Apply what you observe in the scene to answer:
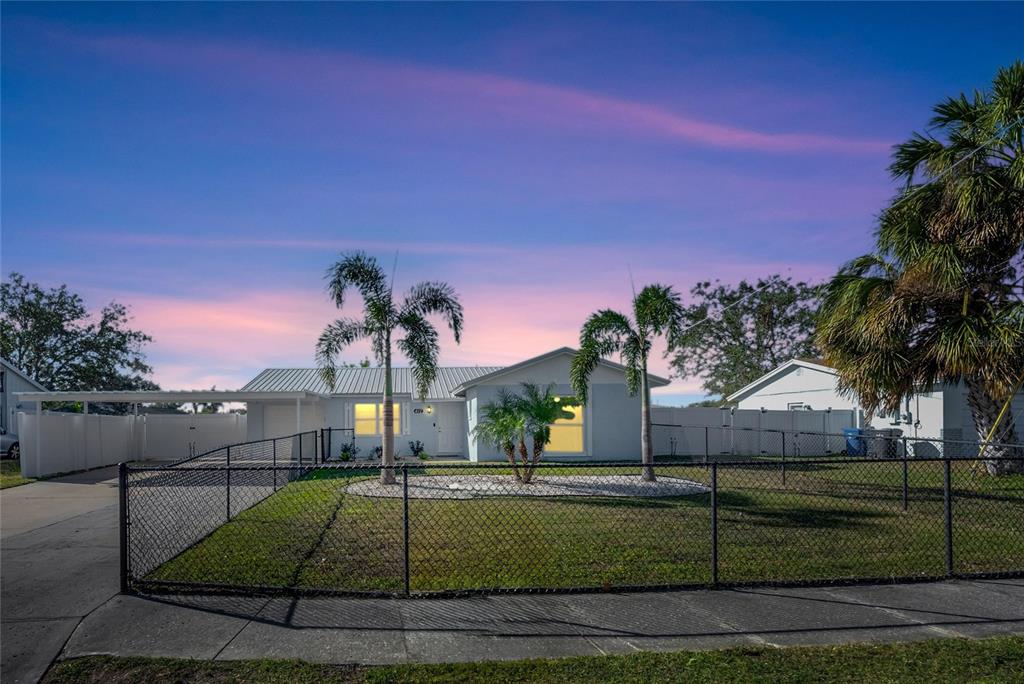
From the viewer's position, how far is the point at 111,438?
24438 mm

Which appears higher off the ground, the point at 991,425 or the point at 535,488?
the point at 991,425

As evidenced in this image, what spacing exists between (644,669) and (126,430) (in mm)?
25475

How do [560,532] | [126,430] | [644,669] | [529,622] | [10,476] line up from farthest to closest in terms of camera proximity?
[126,430], [10,476], [560,532], [529,622], [644,669]

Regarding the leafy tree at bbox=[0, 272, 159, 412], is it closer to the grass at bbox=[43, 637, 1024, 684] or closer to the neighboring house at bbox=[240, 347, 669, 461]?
the neighboring house at bbox=[240, 347, 669, 461]

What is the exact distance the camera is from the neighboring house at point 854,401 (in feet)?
78.0

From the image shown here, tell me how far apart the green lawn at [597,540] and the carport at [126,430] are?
8.94 metres

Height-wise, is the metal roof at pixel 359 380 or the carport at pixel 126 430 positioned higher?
the metal roof at pixel 359 380

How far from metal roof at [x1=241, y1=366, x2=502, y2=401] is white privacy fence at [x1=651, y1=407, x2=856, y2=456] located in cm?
692

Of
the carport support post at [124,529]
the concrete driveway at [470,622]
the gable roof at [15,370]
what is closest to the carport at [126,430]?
the gable roof at [15,370]

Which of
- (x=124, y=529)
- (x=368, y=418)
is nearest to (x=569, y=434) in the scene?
(x=368, y=418)

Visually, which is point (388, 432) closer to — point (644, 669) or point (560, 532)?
point (560, 532)

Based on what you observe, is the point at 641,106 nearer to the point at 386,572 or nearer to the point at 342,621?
the point at 386,572

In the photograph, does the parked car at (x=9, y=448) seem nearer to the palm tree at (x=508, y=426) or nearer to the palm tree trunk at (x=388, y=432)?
the palm tree trunk at (x=388, y=432)

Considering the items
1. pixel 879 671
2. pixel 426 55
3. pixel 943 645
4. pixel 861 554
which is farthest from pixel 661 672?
pixel 426 55
